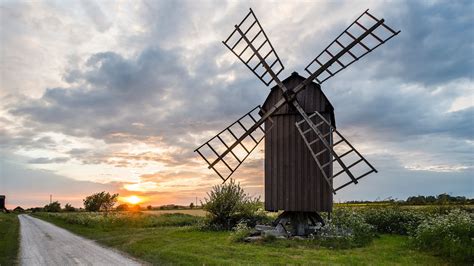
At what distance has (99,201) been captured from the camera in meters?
69.2

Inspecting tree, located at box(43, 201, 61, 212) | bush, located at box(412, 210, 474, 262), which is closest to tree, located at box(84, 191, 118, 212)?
tree, located at box(43, 201, 61, 212)

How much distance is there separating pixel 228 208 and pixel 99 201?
49890 millimetres

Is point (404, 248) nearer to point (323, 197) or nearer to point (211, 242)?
point (323, 197)

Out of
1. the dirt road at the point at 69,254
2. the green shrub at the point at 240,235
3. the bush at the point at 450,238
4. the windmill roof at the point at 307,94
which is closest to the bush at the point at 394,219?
the bush at the point at 450,238

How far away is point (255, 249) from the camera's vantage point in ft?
51.5

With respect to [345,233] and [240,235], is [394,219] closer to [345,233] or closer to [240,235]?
[345,233]

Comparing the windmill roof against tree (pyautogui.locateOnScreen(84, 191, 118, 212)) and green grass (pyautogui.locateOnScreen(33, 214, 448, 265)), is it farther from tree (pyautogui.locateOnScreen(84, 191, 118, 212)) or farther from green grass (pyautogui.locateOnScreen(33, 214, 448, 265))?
tree (pyautogui.locateOnScreen(84, 191, 118, 212))

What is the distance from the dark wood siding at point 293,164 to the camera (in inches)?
741

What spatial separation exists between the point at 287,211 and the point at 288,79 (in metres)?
6.40

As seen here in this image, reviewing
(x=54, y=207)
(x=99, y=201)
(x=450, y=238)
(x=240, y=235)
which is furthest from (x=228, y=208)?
(x=54, y=207)

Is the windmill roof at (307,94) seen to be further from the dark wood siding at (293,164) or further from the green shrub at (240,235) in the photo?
the green shrub at (240,235)

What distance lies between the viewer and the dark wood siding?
18.8 meters

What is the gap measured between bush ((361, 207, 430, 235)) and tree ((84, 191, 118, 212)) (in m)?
53.1

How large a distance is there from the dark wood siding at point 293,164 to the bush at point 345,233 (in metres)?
1.12
